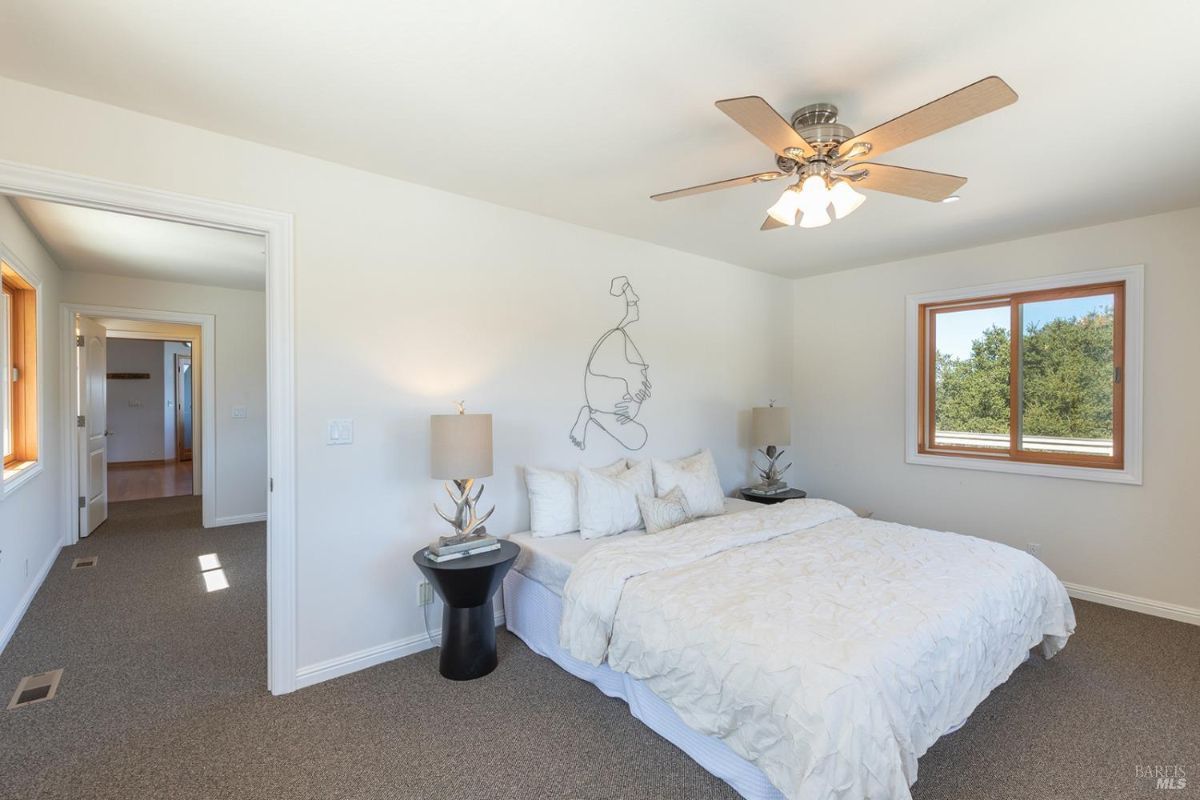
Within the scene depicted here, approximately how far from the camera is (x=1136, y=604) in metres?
3.33

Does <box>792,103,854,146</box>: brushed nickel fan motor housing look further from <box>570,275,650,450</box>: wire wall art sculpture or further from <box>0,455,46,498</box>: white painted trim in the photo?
<box>0,455,46,498</box>: white painted trim

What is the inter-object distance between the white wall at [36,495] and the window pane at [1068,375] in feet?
20.6

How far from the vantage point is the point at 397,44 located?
1.70 meters

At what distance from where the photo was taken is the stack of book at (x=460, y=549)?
253 centimetres

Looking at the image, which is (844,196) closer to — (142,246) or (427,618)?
(427,618)

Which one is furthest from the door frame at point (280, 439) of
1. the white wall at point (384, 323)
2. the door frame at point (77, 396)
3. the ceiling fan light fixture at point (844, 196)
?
the door frame at point (77, 396)

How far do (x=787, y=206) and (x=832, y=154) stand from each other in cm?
22

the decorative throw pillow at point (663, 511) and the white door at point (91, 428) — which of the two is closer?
the decorative throw pillow at point (663, 511)

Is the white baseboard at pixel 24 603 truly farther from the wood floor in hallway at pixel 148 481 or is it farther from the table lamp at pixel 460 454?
the wood floor in hallway at pixel 148 481

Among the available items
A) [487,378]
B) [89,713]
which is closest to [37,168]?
[487,378]

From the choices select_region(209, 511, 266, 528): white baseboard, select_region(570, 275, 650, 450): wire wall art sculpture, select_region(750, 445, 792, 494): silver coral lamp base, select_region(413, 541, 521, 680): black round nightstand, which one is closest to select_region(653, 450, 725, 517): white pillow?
select_region(570, 275, 650, 450): wire wall art sculpture

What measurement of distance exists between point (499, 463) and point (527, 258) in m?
1.23

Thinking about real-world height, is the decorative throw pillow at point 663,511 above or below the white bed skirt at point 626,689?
above

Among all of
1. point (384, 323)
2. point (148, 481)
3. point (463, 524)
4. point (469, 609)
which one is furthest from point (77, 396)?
point (469, 609)
